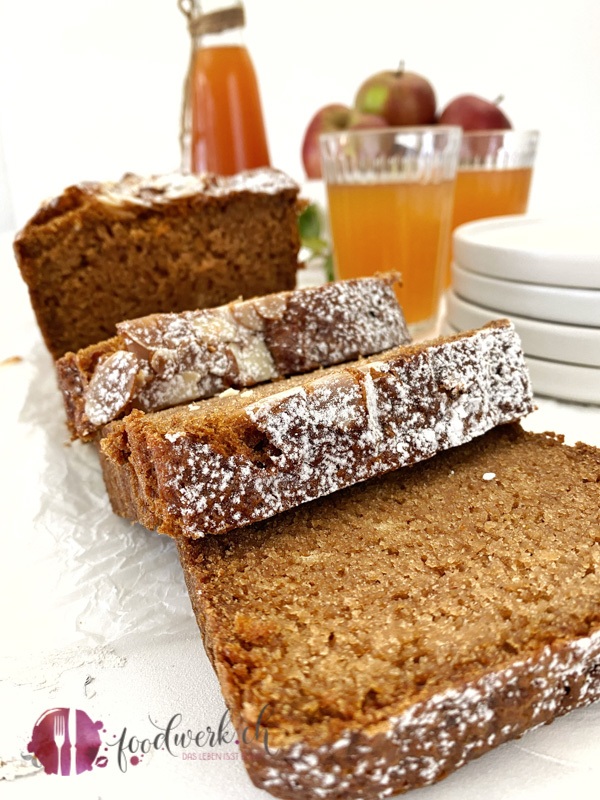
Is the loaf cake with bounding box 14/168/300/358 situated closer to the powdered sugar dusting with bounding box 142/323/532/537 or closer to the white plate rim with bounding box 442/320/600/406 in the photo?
the white plate rim with bounding box 442/320/600/406

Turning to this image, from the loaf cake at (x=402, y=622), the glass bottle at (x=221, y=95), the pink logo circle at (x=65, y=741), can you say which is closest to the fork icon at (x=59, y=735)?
the pink logo circle at (x=65, y=741)

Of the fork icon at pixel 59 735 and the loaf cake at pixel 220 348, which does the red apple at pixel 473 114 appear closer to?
the loaf cake at pixel 220 348

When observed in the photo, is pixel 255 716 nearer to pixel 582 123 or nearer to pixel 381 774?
pixel 381 774

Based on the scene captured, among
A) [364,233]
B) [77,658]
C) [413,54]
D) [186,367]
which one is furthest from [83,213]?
[413,54]

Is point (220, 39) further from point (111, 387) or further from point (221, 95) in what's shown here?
point (111, 387)

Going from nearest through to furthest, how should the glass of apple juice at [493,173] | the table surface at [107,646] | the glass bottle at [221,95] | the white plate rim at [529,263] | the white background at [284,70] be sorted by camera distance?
1. the table surface at [107,646]
2. the white plate rim at [529,263]
3. the glass of apple juice at [493,173]
4. the glass bottle at [221,95]
5. the white background at [284,70]

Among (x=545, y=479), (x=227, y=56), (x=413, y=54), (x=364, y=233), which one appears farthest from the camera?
(x=413, y=54)

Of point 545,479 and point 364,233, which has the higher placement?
point 364,233
